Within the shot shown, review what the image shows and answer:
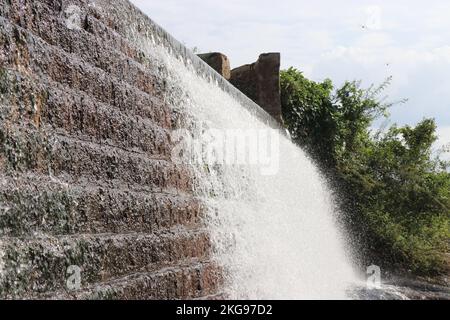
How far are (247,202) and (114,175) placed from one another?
259cm

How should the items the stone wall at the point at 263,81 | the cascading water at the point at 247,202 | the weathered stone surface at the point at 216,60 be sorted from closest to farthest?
1. the cascading water at the point at 247,202
2. the weathered stone surface at the point at 216,60
3. the stone wall at the point at 263,81

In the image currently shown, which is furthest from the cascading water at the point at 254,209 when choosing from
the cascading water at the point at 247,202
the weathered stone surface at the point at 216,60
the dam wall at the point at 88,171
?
the weathered stone surface at the point at 216,60

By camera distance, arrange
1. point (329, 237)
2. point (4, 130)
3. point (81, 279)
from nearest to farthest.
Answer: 1. point (4, 130)
2. point (81, 279)
3. point (329, 237)

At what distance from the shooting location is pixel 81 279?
240 cm

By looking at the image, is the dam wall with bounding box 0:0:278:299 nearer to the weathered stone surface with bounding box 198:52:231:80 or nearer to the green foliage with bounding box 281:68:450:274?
the weathered stone surface with bounding box 198:52:231:80

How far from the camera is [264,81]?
36.1ft

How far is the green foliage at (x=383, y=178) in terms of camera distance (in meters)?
11.1

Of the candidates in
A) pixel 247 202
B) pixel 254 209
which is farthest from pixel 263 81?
pixel 247 202

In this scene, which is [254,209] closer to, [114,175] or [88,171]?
[114,175]

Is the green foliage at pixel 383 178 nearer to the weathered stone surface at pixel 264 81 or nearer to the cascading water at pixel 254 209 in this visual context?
the weathered stone surface at pixel 264 81

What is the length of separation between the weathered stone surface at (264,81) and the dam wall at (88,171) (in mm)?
6894
